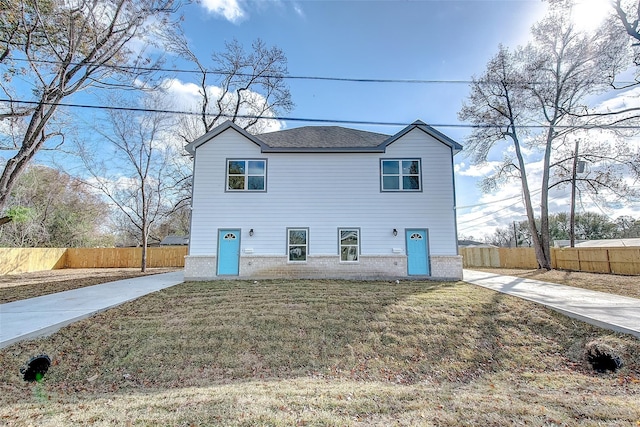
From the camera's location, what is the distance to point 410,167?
12039 millimetres

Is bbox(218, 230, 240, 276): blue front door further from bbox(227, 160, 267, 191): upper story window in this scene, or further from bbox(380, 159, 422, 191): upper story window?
bbox(380, 159, 422, 191): upper story window

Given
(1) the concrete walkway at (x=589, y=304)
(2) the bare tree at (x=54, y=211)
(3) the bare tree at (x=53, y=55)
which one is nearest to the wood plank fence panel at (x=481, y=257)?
(1) the concrete walkway at (x=589, y=304)

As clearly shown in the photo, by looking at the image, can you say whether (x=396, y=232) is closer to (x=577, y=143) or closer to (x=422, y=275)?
(x=422, y=275)

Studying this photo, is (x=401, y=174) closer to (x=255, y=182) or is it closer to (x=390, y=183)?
(x=390, y=183)

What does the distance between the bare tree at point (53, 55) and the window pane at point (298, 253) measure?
8.26 metres

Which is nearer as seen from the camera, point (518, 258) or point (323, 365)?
point (323, 365)

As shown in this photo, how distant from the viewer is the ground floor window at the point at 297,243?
11.5 meters

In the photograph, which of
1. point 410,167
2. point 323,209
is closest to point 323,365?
point 323,209

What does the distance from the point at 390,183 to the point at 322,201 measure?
118 inches

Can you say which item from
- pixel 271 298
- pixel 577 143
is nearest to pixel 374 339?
pixel 271 298

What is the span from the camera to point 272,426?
2902 millimetres

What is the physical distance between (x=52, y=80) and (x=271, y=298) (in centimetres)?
1088

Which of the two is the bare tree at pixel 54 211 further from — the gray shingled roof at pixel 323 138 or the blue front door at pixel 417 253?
the blue front door at pixel 417 253

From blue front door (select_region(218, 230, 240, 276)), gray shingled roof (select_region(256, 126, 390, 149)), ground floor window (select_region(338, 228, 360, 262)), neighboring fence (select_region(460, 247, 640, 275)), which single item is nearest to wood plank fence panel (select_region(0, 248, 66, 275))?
blue front door (select_region(218, 230, 240, 276))
